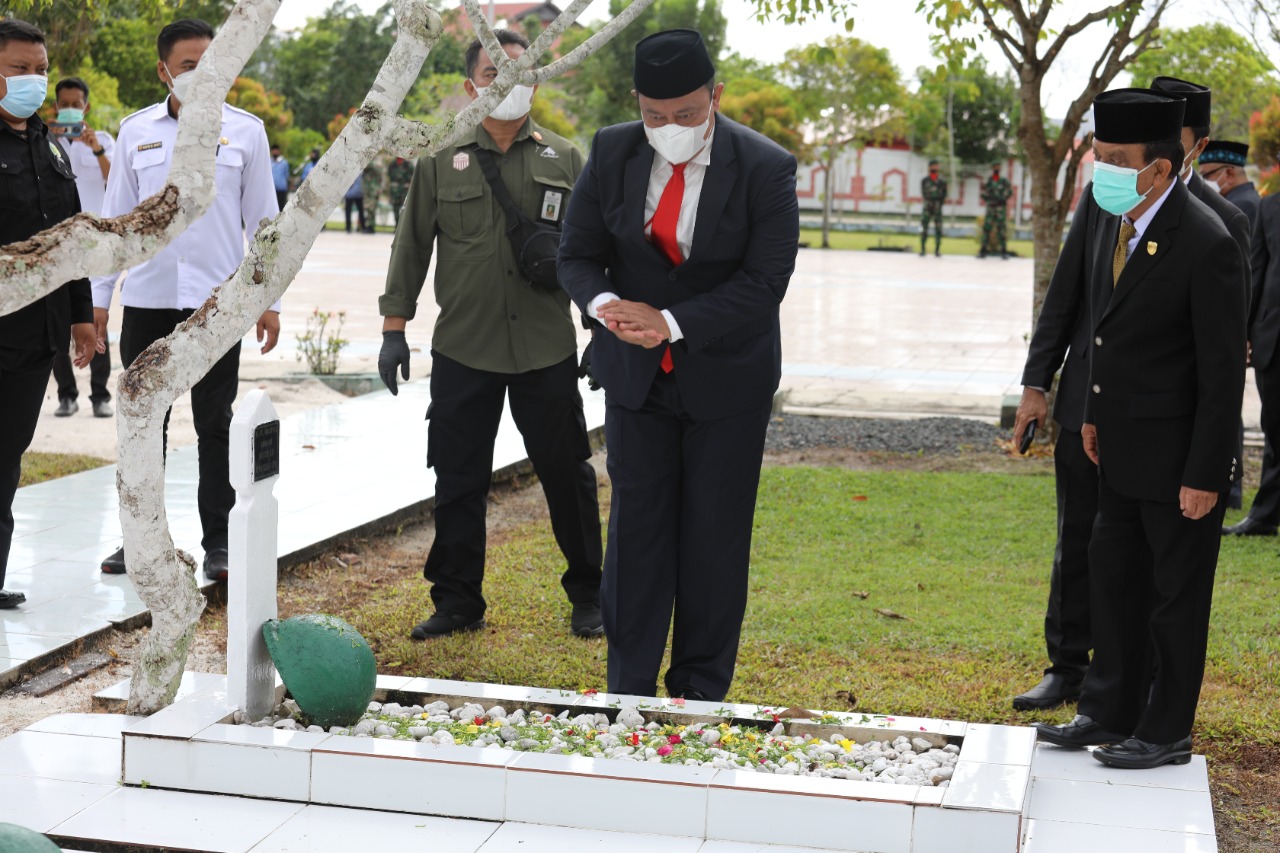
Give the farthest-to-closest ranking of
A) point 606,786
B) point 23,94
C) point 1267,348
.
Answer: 1. point 1267,348
2. point 23,94
3. point 606,786

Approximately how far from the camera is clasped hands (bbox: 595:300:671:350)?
4.21 m

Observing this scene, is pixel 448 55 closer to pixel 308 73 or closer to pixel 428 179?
pixel 308 73

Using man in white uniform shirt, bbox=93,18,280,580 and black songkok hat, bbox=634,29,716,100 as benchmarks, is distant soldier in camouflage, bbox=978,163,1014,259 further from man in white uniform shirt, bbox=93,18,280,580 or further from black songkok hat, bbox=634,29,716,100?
black songkok hat, bbox=634,29,716,100

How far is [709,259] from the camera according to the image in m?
4.44

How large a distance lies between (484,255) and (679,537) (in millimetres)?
1489

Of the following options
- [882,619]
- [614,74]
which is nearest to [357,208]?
[614,74]

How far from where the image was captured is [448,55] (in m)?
55.9

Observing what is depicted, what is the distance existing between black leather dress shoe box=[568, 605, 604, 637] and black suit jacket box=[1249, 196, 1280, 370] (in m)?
3.81

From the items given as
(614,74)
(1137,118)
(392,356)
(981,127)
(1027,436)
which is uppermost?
(614,74)

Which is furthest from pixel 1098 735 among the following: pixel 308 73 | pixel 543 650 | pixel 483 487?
pixel 308 73

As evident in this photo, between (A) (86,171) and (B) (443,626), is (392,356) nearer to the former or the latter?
(B) (443,626)

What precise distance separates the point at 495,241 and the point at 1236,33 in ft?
44.0

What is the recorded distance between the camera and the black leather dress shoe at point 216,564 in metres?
6.03

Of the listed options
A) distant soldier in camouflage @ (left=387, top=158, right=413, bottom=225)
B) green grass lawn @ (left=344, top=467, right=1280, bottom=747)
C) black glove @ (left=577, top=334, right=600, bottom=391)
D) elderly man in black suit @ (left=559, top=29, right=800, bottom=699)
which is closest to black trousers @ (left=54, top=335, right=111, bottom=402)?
green grass lawn @ (left=344, top=467, right=1280, bottom=747)
